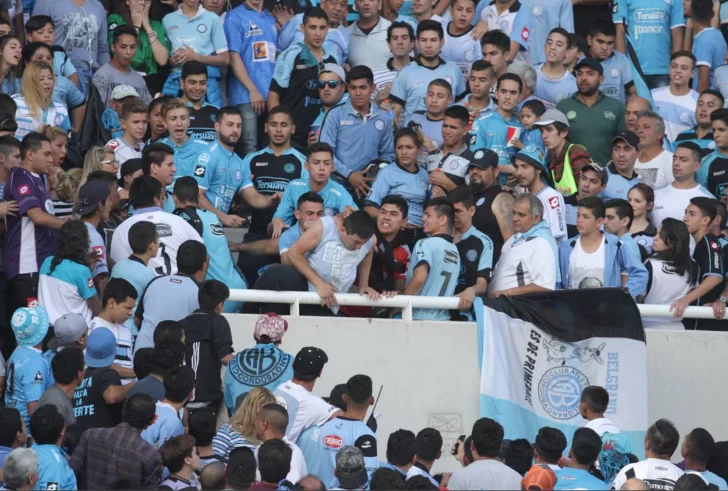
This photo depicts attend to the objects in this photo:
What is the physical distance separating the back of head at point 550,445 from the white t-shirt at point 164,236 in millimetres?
3372

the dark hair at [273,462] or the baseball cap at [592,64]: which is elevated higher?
the baseball cap at [592,64]

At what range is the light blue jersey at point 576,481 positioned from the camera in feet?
26.1

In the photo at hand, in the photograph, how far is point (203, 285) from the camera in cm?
930

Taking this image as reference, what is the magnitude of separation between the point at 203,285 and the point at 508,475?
8.80 feet

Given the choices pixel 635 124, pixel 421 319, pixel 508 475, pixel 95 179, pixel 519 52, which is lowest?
pixel 508 475

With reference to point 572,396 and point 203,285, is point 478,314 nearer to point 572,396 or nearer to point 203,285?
point 572,396

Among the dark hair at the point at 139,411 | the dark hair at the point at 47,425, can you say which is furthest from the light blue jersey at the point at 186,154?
the dark hair at the point at 47,425

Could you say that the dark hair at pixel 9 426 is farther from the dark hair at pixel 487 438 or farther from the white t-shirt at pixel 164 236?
the dark hair at pixel 487 438

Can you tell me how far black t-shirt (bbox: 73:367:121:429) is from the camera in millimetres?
8406

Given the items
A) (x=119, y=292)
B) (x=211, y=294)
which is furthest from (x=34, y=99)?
(x=211, y=294)

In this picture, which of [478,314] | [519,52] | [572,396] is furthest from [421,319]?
[519,52]

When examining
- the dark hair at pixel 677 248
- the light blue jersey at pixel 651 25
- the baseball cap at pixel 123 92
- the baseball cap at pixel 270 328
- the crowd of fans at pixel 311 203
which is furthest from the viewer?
the light blue jersey at pixel 651 25

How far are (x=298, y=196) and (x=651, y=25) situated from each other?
6.10 meters

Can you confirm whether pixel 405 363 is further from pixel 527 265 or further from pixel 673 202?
Result: pixel 673 202
